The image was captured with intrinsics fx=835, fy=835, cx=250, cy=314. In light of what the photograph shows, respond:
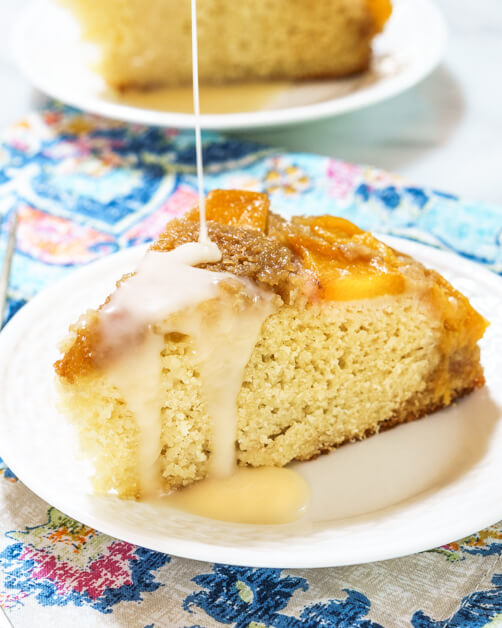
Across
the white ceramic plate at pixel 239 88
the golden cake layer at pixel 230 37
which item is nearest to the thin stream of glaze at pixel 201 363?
the white ceramic plate at pixel 239 88

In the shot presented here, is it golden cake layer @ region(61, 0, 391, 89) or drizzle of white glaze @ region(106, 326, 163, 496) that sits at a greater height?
golden cake layer @ region(61, 0, 391, 89)

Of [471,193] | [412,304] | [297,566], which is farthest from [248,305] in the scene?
[471,193]

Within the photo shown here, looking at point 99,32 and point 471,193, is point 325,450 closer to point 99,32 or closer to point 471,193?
point 471,193

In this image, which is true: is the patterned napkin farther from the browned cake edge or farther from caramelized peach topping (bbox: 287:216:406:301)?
caramelized peach topping (bbox: 287:216:406:301)

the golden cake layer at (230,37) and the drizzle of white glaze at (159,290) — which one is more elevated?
the golden cake layer at (230,37)

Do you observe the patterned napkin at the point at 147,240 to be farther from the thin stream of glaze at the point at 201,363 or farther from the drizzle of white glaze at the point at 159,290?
the drizzle of white glaze at the point at 159,290

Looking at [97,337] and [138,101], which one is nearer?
[97,337]

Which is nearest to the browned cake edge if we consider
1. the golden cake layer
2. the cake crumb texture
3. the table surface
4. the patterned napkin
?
the cake crumb texture
